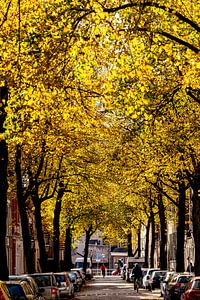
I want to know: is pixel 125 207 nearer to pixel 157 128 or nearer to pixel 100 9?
pixel 157 128

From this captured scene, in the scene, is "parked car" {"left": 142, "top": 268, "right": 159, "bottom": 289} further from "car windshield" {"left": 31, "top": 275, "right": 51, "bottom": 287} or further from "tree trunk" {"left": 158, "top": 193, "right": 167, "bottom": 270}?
"car windshield" {"left": 31, "top": 275, "right": 51, "bottom": 287}

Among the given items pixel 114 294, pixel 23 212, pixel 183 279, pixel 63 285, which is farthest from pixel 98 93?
pixel 114 294

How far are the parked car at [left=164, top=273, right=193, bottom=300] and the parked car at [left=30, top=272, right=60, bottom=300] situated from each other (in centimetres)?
674

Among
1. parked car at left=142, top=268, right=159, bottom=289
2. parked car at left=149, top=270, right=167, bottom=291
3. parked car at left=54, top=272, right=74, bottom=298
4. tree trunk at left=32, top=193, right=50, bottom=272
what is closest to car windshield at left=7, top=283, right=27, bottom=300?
parked car at left=54, top=272, right=74, bottom=298

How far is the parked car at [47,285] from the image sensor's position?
106 feet

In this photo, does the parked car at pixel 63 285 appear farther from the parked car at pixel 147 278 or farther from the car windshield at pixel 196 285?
the parked car at pixel 147 278

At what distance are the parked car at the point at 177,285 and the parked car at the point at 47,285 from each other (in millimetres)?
6740

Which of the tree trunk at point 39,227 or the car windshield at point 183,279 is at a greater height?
the tree trunk at point 39,227

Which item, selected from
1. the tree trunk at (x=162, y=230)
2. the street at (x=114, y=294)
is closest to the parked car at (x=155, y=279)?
the street at (x=114, y=294)

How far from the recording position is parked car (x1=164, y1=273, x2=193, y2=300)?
37.9 meters

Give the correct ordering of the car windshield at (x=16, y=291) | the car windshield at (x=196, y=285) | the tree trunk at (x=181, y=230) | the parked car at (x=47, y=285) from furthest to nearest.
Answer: the tree trunk at (x=181, y=230) < the parked car at (x=47, y=285) < the car windshield at (x=196, y=285) < the car windshield at (x=16, y=291)

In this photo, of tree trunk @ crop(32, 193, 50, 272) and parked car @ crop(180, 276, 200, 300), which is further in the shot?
tree trunk @ crop(32, 193, 50, 272)

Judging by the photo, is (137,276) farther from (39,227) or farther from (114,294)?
(39,227)

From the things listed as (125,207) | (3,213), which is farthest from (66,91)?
(125,207)
